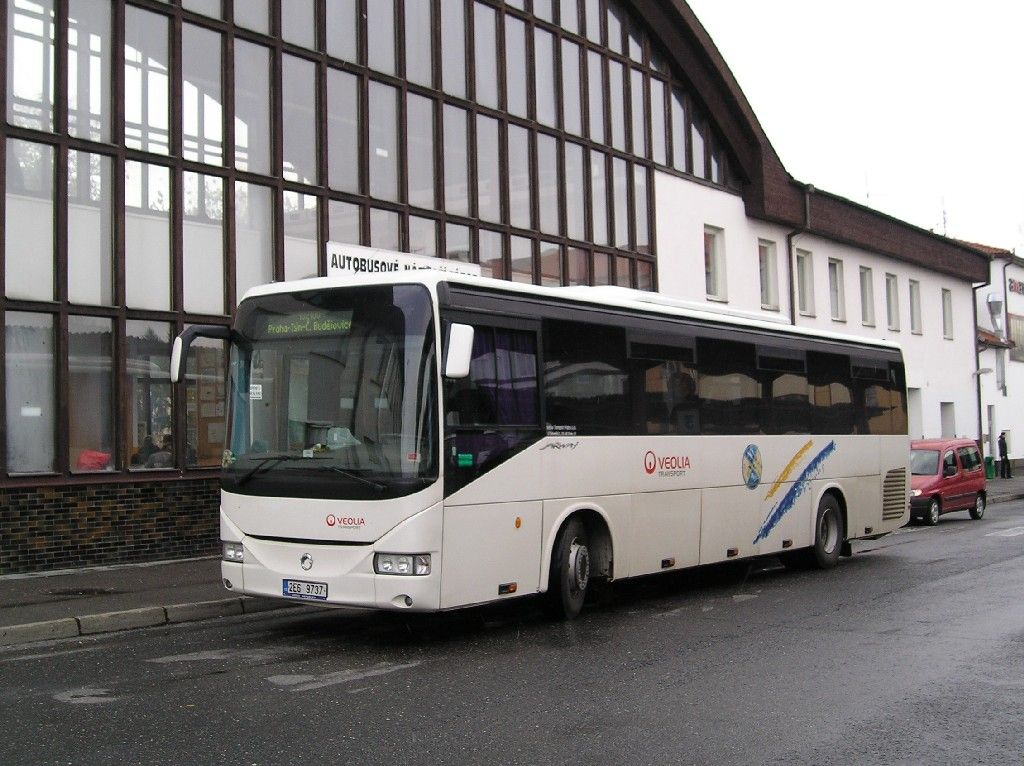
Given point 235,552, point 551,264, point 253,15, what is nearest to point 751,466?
point 235,552

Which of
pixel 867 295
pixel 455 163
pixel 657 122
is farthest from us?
pixel 867 295

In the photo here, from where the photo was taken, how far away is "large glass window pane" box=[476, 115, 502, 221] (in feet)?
73.8

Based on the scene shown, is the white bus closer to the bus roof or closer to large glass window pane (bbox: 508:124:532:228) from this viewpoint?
the bus roof

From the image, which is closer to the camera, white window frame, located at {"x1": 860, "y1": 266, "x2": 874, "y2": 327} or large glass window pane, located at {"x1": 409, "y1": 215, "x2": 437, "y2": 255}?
large glass window pane, located at {"x1": 409, "y1": 215, "x2": 437, "y2": 255}

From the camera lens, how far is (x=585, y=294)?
1209 cm

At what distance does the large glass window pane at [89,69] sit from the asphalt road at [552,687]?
24.4 ft

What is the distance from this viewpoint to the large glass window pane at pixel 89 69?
52.6 ft

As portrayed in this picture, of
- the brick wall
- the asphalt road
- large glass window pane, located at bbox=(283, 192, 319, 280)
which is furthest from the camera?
large glass window pane, located at bbox=(283, 192, 319, 280)

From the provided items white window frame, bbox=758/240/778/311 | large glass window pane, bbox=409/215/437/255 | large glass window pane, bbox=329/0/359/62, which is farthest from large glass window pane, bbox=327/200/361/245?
white window frame, bbox=758/240/778/311

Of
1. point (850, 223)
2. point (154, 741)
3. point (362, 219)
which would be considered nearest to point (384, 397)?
→ point (154, 741)

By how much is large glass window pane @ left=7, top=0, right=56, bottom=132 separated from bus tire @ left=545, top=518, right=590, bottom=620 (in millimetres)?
9073

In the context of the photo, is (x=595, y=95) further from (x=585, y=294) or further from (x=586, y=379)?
(x=586, y=379)

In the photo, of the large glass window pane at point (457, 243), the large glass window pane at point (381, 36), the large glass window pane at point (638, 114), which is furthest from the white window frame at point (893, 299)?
the large glass window pane at point (381, 36)

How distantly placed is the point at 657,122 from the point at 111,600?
19.2 m
